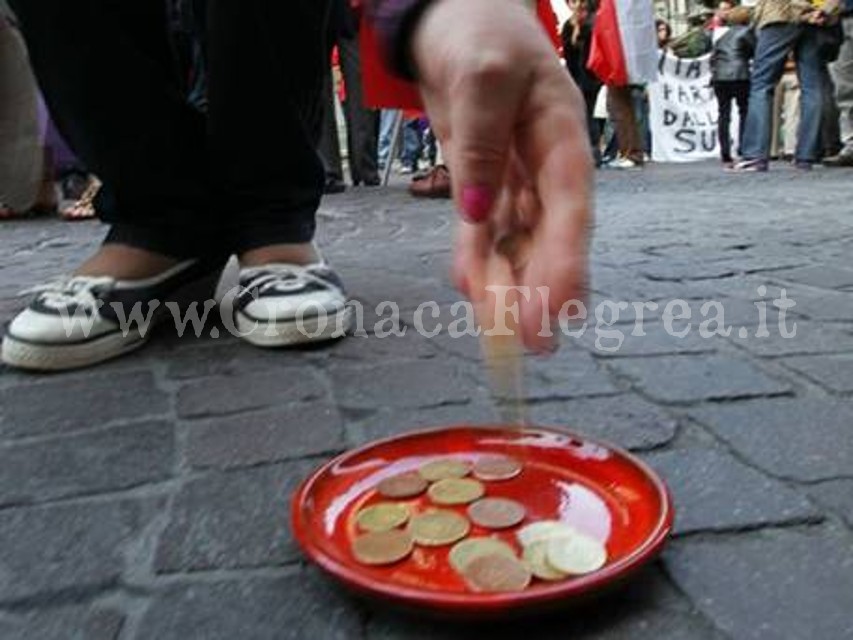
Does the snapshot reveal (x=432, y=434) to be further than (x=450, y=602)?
Yes

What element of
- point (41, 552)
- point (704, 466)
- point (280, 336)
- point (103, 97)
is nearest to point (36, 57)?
point (103, 97)

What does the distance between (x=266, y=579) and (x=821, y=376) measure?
2.87ft

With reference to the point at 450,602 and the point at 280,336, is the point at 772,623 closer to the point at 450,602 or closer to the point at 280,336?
the point at 450,602

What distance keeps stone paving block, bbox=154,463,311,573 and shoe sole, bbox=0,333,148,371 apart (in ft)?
1.88

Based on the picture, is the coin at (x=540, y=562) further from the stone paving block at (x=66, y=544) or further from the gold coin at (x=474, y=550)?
the stone paving block at (x=66, y=544)

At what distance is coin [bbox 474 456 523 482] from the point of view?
90cm

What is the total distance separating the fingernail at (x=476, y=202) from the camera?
0.65 meters

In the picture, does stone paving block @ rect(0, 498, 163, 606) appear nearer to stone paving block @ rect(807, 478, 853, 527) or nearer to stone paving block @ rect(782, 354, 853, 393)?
stone paving block @ rect(807, 478, 853, 527)

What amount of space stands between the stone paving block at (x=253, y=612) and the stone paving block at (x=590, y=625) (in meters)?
0.03

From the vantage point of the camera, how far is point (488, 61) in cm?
62

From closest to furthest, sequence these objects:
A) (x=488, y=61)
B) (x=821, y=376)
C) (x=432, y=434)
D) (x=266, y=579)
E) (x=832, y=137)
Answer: (x=488, y=61) < (x=266, y=579) < (x=432, y=434) < (x=821, y=376) < (x=832, y=137)

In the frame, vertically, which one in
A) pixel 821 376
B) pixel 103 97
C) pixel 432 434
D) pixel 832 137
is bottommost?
pixel 832 137

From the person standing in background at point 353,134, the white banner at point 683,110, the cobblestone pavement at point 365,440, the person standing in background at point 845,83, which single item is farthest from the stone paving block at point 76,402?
the white banner at point 683,110

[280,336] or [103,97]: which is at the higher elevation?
[103,97]
